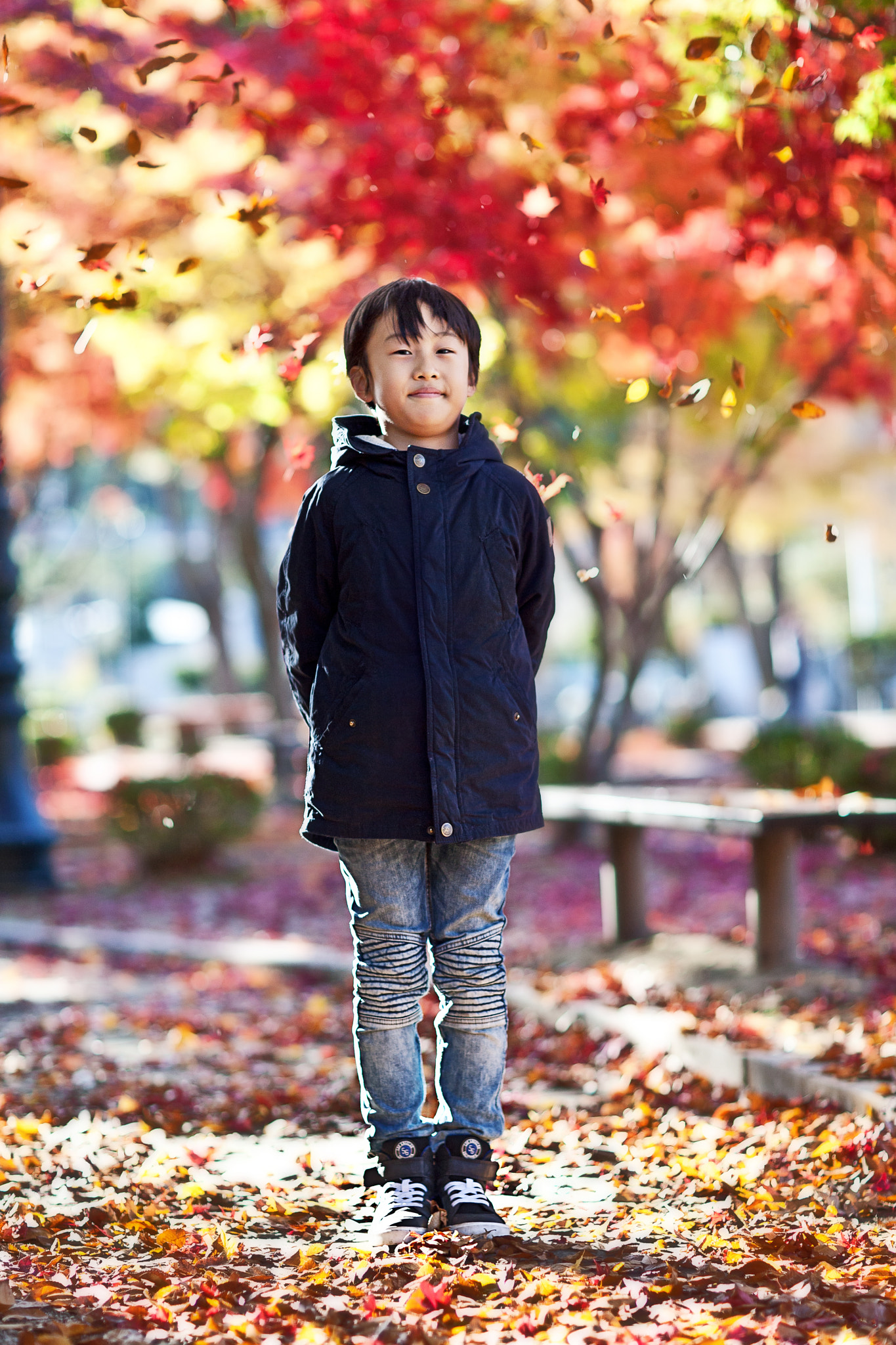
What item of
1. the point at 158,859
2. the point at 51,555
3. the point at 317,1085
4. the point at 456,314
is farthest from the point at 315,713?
the point at 51,555

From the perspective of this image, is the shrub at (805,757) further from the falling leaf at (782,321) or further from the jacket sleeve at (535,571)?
the jacket sleeve at (535,571)

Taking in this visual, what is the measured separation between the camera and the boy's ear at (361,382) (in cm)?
325

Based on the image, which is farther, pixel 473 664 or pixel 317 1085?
pixel 317 1085

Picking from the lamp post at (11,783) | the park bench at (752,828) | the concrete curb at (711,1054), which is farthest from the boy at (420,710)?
the lamp post at (11,783)

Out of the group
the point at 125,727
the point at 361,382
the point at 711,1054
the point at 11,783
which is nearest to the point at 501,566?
the point at 361,382

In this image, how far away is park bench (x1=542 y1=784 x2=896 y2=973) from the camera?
5602 mm

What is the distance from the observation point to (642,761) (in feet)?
64.0

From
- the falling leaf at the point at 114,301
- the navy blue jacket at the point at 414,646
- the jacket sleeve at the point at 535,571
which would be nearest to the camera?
the navy blue jacket at the point at 414,646

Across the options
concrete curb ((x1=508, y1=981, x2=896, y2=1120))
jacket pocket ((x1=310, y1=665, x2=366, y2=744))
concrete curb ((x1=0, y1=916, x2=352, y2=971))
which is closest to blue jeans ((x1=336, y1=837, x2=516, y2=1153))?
jacket pocket ((x1=310, y1=665, x2=366, y2=744))

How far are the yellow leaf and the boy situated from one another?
84 cm

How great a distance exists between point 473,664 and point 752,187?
391 centimetres

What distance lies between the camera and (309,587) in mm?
3113

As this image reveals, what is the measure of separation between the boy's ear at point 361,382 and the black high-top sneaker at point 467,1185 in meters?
1.62

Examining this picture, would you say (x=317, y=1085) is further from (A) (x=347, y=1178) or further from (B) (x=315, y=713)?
(B) (x=315, y=713)
